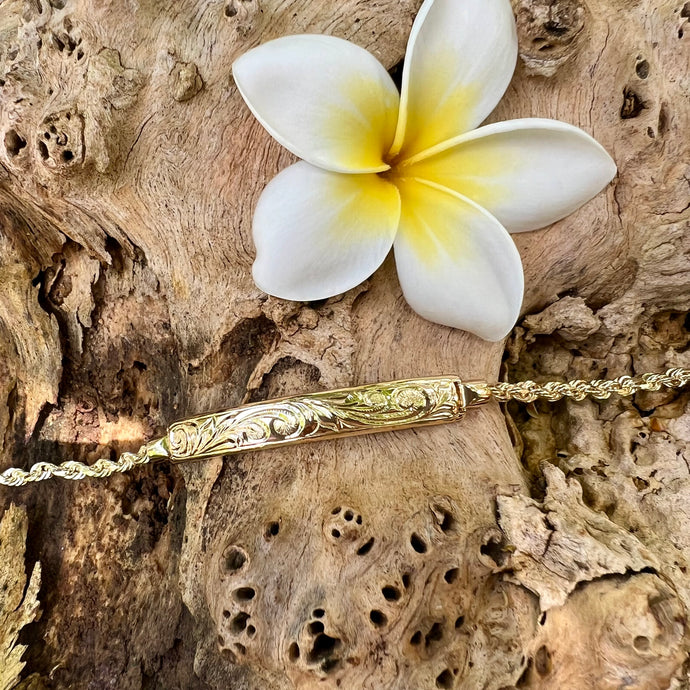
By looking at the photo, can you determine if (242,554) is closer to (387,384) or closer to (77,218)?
(387,384)

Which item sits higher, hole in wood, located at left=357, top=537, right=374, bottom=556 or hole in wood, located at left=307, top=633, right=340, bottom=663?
hole in wood, located at left=357, top=537, right=374, bottom=556

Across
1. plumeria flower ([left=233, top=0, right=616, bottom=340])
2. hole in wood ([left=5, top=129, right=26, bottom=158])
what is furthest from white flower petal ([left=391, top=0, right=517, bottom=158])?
hole in wood ([left=5, top=129, right=26, bottom=158])

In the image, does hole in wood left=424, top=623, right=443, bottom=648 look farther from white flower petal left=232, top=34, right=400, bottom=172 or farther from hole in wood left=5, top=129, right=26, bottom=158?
hole in wood left=5, top=129, right=26, bottom=158

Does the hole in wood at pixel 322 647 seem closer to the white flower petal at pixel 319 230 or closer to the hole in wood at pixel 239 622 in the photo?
the hole in wood at pixel 239 622

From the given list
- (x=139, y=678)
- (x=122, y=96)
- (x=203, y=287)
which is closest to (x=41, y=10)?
(x=122, y=96)

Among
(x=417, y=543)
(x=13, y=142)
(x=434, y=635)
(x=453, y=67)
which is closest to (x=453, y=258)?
(x=453, y=67)

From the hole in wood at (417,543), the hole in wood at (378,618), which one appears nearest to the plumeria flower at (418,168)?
the hole in wood at (417,543)

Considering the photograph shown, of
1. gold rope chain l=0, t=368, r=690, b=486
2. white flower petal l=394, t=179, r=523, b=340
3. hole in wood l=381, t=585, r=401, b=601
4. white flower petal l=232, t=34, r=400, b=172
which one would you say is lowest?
hole in wood l=381, t=585, r=401, b=601
